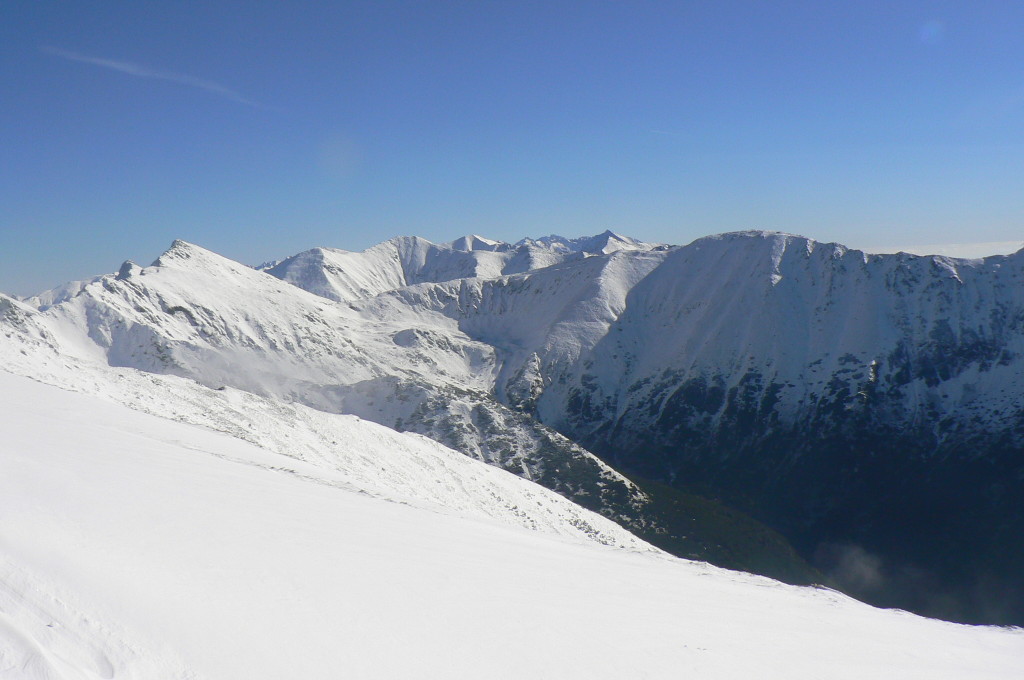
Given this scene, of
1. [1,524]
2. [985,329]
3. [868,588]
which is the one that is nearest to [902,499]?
[868,588]

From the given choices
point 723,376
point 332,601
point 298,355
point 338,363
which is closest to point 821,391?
point 723,376

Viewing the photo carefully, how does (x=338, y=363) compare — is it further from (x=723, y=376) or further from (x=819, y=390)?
(x=819, y=390)

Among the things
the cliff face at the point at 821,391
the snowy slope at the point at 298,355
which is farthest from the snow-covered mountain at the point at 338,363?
the cliff face at the point at 821,391

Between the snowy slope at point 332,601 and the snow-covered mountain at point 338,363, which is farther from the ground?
the snowy slope at point 332,601

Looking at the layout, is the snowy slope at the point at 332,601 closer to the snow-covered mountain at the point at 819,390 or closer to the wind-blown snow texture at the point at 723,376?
the wind-blown snow texture at the point at 723,376

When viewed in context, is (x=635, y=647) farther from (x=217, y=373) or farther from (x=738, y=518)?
(x=217, y=373)
